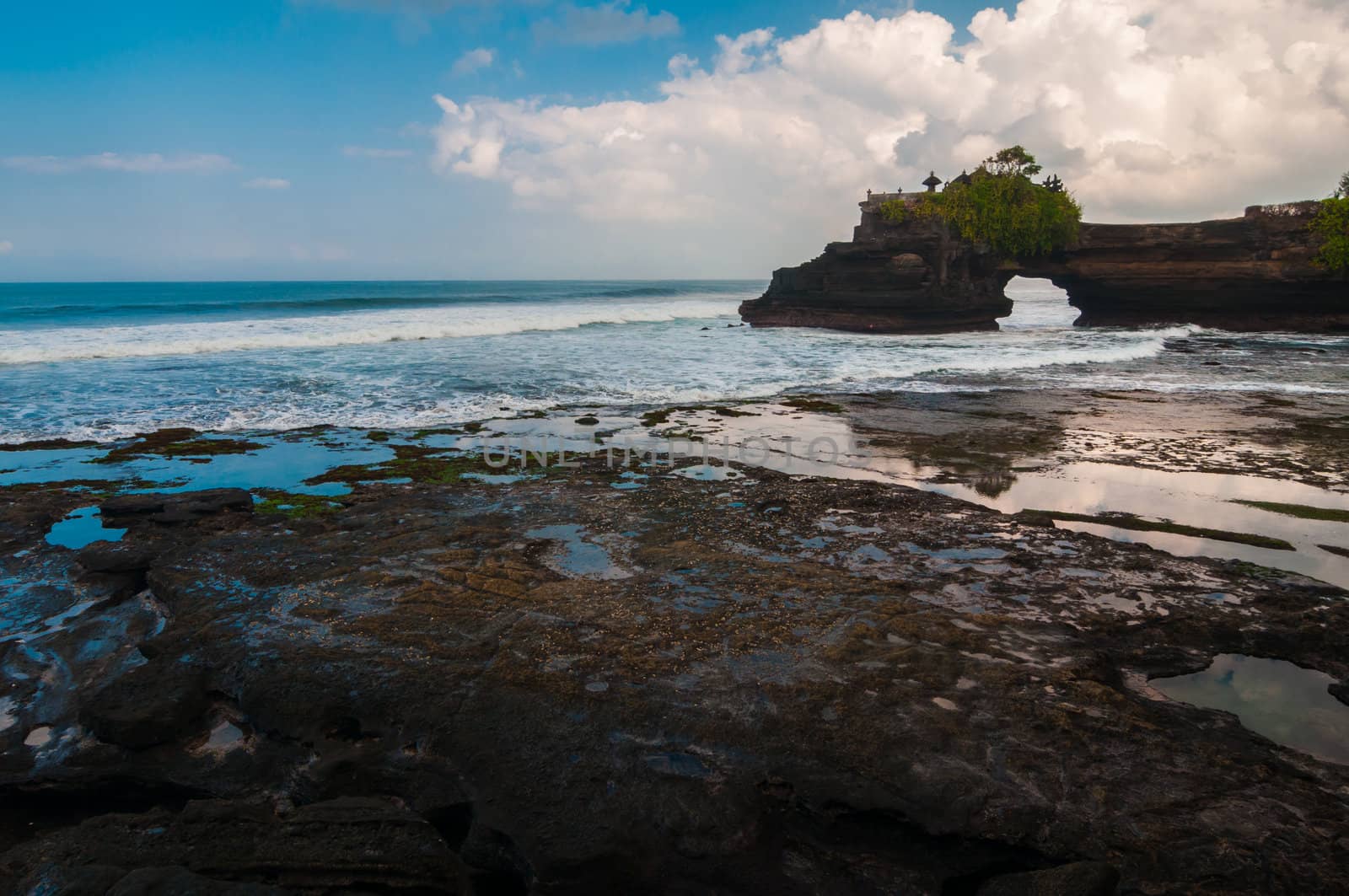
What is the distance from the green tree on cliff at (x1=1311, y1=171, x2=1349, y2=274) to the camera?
115 ft

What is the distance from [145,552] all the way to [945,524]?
22.3 ft

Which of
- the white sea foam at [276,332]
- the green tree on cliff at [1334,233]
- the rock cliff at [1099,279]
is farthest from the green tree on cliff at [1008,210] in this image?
the white sea foam at [276,332]

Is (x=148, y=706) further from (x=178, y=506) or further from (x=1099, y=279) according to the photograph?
(x=1099, y=279)

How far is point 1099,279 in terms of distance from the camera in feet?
133

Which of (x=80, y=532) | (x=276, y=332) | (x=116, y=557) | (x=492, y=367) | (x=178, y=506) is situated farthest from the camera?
(x=276, y=332)

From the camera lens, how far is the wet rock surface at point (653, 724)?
2.75 meters

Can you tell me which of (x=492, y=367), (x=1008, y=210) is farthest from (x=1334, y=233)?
(x=492, y=367)

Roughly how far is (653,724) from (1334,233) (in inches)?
1843

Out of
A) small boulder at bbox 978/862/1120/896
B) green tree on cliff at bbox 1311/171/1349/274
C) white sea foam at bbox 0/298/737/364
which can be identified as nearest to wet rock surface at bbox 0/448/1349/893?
small boulder at bbox 978/862/1120/896

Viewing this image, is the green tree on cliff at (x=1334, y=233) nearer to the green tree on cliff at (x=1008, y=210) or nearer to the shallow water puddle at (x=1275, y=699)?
the green tree on cliff at (x=1008, y=210)

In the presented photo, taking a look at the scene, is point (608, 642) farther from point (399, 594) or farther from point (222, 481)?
point (222, 481)

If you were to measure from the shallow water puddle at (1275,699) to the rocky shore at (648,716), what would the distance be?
12 cm

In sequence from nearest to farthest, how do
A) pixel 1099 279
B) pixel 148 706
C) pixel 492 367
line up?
pixel 148 706 < pixel 492 367 < pixel 1099 279

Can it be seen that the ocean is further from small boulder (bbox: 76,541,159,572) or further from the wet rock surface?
the wet rock surface
